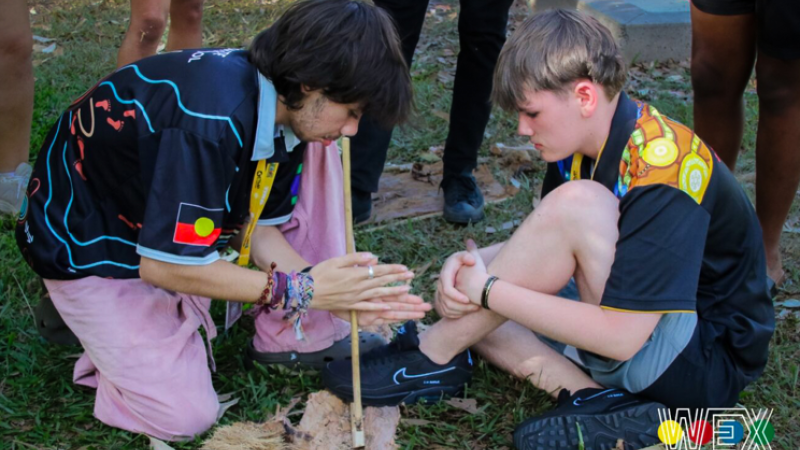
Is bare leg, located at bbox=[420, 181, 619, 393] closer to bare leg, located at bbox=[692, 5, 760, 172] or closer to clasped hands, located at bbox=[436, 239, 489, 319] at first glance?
clasped hands, located at bbox=[436, 239, 489, 319]

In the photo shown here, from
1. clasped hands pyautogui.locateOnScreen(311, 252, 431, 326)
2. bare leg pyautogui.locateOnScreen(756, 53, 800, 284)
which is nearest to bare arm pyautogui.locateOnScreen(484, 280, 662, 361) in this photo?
clasped hands pyautogui.locateOnScreen(311, 252, 431, 326)

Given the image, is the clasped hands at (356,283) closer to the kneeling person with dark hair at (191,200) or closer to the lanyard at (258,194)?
the kneeling person with dark hair at (191,200)

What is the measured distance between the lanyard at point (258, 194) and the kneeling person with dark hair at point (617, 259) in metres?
0.59

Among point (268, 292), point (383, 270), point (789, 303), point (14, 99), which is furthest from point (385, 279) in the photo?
point (14, 99)

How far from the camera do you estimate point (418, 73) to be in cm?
564

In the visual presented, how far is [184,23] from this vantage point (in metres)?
4.23

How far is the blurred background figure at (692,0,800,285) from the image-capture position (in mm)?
2971

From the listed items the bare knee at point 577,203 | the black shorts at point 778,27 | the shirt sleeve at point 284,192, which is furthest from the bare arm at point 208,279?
the black shorts at point 778,27

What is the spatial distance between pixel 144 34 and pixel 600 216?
2347mm

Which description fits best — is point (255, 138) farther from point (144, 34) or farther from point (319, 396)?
point (144, 34)

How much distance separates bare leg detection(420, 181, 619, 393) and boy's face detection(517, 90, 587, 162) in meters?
0.12

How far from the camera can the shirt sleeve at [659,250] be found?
216 cm

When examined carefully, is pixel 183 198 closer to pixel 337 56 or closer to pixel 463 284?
pixel 337 56

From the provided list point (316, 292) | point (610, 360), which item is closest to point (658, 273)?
point (610, 360)
